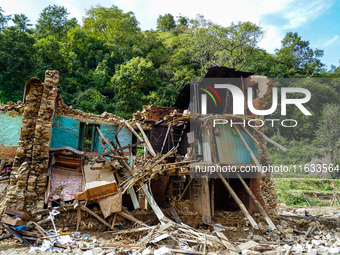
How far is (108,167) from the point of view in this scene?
9.55 meters

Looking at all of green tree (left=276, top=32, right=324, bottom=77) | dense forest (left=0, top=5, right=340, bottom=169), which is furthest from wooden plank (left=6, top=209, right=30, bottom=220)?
green tree (left=276, top=32, right=324, bottom=77)

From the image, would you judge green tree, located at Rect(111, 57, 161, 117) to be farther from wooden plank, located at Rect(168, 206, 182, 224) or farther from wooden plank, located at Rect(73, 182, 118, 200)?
wooden plank, located at Rect(73, 182, 118, 200)

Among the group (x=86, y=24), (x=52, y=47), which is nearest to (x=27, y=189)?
(x=52, y=47)

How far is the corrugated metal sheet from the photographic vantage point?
11070 mm

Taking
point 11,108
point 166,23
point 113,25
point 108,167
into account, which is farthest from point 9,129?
point 166,23

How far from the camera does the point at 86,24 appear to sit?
37.3 meters

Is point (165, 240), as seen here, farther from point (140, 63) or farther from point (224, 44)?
point (224, 44)

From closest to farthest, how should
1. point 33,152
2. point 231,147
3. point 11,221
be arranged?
point 11,221 → point 33,152 → point 231,147

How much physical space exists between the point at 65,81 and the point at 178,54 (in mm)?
15020

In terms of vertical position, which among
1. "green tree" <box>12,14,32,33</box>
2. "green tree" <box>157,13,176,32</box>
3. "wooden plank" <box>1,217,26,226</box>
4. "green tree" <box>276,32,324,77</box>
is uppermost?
"green tree" <box>157,13,176,32</box>

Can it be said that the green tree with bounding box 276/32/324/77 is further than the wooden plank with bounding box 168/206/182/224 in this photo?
Yes

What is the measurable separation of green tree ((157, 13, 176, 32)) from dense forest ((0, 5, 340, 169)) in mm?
6478

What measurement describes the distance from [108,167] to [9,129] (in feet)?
20.9

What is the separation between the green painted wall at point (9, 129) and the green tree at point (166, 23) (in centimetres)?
4119
